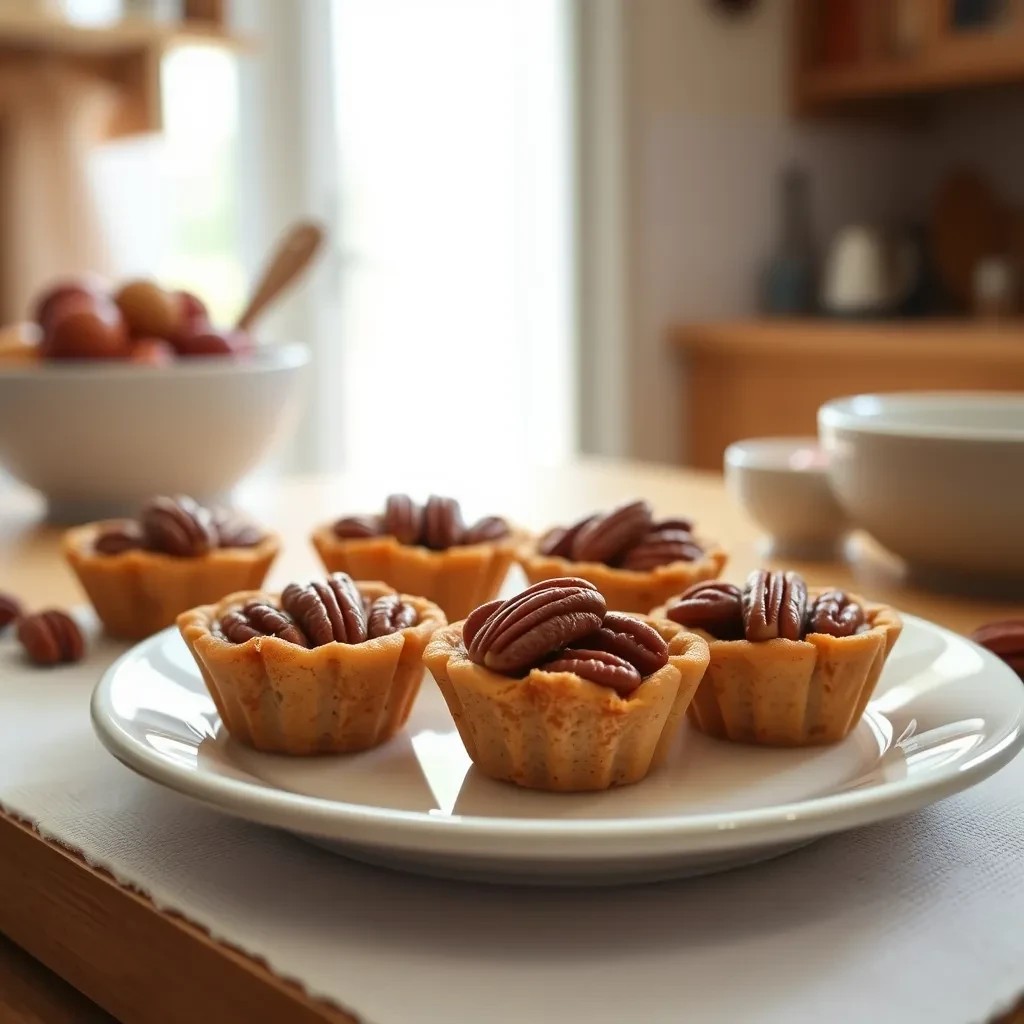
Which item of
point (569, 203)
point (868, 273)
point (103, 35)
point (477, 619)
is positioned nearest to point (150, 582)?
point (477, 619)

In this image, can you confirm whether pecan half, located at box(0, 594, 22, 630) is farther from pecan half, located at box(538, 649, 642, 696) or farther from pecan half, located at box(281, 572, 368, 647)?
pecan half, located at box(538, 649, 642, 696)

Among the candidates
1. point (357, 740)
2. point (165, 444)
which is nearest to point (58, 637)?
point (357, 740)

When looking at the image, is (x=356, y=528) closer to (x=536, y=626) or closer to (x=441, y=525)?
(x=441, y=525)

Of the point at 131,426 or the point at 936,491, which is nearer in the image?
the point at 936,491

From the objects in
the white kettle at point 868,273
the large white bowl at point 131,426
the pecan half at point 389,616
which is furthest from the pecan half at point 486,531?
the white kettle at point 868,273

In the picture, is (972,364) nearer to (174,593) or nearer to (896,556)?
(896,556)

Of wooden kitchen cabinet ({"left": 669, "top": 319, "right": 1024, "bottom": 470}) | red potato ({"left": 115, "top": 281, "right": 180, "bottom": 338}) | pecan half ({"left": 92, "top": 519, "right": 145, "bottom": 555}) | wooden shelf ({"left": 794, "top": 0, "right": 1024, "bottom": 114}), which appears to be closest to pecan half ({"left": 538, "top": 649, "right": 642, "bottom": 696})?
pecan half ({"left": 92, "top": 519, "right": 145, "bottom": 555})

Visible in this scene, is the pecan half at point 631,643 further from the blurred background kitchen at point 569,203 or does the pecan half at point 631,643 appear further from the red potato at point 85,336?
the blurred background kitchen at point 569,203

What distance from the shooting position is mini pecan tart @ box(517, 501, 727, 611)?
2.82ft

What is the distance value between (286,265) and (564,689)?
104 cm

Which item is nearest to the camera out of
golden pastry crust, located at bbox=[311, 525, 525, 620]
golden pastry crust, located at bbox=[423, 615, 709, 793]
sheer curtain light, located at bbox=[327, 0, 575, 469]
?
golden pastry crust, located at bbox=[423, 615, 709, 793]

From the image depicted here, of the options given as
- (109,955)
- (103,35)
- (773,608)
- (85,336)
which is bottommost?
(109,955)

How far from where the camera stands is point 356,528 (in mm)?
968

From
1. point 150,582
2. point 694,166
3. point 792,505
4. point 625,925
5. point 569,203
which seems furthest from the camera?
point 694,166
